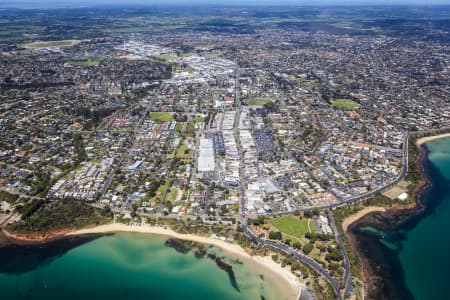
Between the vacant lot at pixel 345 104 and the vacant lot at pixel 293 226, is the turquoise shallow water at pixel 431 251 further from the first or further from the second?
the vacant lot at pixel 345 104

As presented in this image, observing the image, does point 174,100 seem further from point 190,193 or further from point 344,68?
point 344,68

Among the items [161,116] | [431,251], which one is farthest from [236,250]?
[161,116]

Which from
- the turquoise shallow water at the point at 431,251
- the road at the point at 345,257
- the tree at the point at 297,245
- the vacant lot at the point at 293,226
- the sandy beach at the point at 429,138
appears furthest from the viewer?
the sandy beach at the point at 429,138

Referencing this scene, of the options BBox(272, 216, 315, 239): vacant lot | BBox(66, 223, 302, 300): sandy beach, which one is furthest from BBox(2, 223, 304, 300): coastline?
BBox(272, 216, 315, 239): vacant lot

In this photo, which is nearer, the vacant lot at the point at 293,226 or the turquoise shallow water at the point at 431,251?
the turquoise shallow water at the point at 431,251

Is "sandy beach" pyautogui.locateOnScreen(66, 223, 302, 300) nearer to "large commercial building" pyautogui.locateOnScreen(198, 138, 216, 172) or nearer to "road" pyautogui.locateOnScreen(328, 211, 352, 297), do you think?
"road" pyautogui.locateOnScreen(328, 211, 352, 297)

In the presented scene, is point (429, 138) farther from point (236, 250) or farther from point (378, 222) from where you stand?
point (236, 250)

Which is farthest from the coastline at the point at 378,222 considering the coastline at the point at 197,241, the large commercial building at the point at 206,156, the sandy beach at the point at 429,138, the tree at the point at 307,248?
the large commercial building at the point at 206,156

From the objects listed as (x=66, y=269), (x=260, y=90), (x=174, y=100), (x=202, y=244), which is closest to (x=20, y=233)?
(x=66, y=269)
